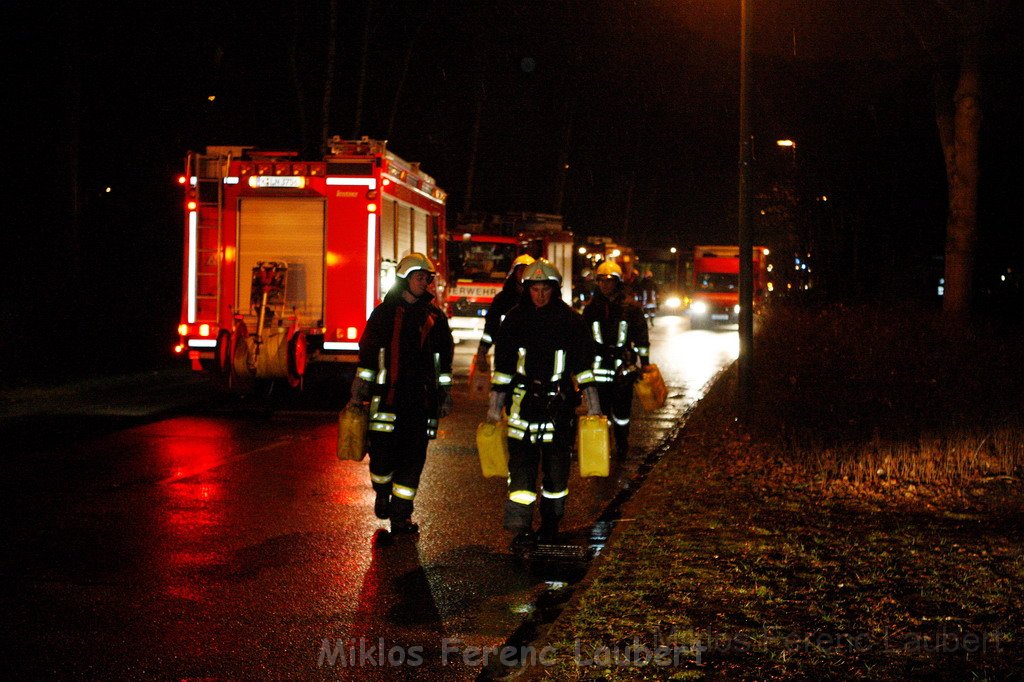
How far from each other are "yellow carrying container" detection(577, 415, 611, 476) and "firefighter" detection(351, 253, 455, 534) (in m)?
1.06

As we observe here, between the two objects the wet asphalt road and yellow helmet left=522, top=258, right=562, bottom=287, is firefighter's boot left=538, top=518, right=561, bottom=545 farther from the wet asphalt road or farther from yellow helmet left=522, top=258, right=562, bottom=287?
yellow helmet left=522, top=258, right=562, bottom=287

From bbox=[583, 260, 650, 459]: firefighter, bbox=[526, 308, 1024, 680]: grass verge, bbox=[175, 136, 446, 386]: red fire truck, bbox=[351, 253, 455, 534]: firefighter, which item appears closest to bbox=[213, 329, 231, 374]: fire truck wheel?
bbox=[175, 136, 446, 386]: red fire truck

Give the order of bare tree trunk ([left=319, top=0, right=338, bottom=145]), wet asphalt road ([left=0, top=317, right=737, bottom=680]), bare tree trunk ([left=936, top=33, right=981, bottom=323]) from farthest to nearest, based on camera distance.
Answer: bare tree trunk ([left=319, top=0, right=338, bottom=145]) → bare tree trunk ([left=936, top=33, right=981, bottom=323]) → wet asphalt road ([left=0, top=317, right=737, bottom=680])

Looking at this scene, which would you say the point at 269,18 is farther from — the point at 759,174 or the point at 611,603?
the point at 611,603

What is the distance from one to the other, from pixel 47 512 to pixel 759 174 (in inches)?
746

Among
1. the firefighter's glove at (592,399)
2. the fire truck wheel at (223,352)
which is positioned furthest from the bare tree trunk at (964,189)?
the firefighter's glove at (592,399)

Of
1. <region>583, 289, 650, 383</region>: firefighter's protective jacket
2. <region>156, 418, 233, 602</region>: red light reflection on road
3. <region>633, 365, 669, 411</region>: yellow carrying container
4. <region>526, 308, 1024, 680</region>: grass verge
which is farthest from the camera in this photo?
<region>633, 365, 669, 411</region>: yellow carrying container

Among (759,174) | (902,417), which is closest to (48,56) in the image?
(759,174)

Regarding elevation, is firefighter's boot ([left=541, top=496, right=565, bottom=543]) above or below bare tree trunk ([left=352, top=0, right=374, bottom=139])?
below

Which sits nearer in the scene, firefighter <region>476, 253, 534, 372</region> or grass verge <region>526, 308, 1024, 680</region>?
grass verge <region>526, 308, 1024, 680</region>

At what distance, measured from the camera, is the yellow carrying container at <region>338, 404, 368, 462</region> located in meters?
7.41

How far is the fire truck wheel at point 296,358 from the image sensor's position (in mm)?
13625

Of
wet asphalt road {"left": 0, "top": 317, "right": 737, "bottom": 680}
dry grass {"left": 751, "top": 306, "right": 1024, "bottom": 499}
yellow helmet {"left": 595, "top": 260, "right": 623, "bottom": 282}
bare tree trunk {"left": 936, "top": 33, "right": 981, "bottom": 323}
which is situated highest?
bare tree trunk {"left": 936, "top": 33, "right": 981, "bottom": 323}

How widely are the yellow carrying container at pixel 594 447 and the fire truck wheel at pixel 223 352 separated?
25.0 ft
